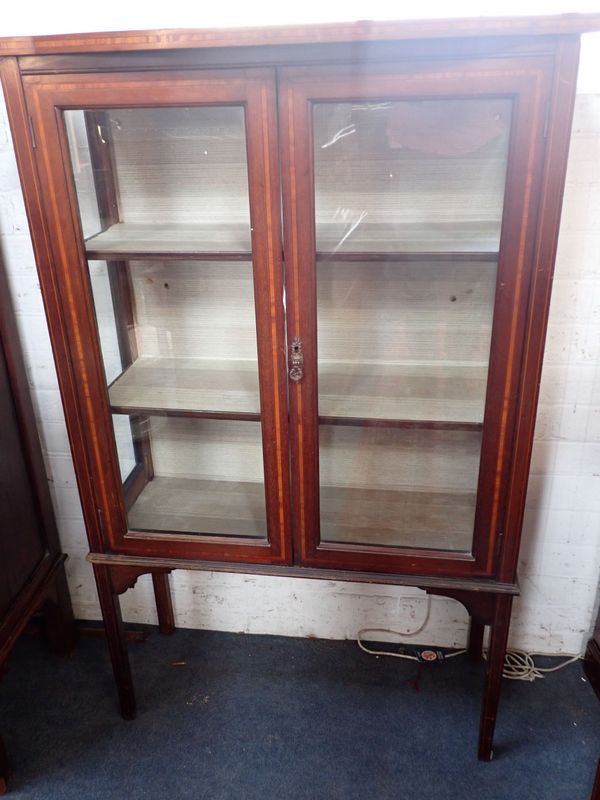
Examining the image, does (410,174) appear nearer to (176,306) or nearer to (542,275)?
(542,275)

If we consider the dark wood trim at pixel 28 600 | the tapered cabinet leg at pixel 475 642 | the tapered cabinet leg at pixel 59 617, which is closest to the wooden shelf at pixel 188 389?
the dark wood trim at pixel 28 600

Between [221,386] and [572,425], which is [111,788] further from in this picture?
[572,425]

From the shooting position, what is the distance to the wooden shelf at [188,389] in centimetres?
134

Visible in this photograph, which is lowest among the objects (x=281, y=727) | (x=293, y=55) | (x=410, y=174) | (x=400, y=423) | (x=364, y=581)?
(x=281, y=727)

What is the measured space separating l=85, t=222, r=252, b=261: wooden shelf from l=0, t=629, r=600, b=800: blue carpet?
1.16m

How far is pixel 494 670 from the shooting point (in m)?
1.46

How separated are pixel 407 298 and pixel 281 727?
110 cm

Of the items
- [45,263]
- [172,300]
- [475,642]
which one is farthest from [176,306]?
[475,642]

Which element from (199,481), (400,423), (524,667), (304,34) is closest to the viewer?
(304,34)

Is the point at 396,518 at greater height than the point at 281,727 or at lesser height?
greater

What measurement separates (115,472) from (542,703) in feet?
4.01

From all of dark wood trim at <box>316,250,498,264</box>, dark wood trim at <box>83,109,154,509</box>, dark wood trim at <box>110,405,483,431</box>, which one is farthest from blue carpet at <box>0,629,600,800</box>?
dark wood trim at <box>316,250,498,264</box>

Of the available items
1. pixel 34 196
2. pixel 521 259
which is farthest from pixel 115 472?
pixel 521 259

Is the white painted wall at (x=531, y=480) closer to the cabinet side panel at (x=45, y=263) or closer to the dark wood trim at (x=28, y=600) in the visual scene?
the dark wood trim at (x=28, y=600)
